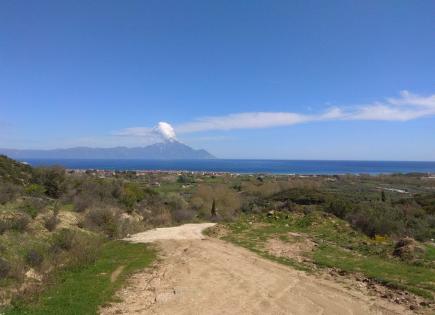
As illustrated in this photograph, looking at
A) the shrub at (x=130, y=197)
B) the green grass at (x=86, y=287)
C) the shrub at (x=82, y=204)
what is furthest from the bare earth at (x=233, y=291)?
the shrub at (x=130, y=197)

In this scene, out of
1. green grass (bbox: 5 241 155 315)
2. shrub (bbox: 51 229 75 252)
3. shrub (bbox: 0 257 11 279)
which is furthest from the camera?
shrub (bbox: 51 229 75 252)

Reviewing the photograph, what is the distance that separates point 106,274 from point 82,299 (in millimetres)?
3135

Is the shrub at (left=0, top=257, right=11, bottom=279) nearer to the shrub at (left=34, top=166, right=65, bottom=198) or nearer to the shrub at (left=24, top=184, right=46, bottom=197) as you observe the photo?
the shrub at (left=24, top=184, right=46, bottom=197)

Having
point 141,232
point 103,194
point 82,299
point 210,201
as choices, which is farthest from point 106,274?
point 210,201

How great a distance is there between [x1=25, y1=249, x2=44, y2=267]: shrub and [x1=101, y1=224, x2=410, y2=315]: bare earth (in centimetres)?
355

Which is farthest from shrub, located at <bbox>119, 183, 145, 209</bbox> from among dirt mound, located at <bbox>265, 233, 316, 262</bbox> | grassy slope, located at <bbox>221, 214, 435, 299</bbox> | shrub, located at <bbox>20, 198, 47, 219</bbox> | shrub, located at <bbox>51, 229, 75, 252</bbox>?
dirt mound, located at <bbox>265, 233, 316, 262</bbox>

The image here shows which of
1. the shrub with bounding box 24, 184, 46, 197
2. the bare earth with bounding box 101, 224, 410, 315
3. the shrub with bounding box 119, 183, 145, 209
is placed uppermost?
the shrub with bounding box 24, 184, 46, 197

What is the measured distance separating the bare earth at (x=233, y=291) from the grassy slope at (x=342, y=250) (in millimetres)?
1524

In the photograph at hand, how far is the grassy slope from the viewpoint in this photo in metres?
13.5

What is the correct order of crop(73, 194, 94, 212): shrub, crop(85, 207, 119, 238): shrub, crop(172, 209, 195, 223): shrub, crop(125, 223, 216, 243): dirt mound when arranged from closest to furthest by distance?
crop(125, 223, 216, 243): dirt mound < crop(85, 207, 119, 238): shrub < crop(73, 194, 94, 212): shrub < crop(172, 209, 195, 223): shrub

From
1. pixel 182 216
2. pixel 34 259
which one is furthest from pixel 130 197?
pixel 34 259

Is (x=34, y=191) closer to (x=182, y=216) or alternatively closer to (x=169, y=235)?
(x=182, y=216)

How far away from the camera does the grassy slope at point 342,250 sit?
44.1 feet

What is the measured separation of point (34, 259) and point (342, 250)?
39.5ft
